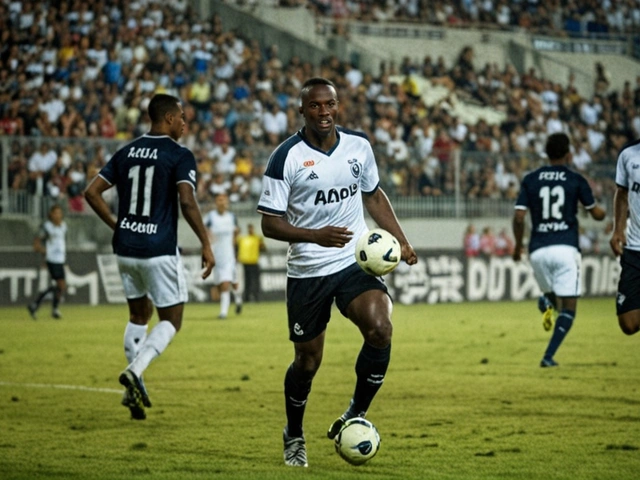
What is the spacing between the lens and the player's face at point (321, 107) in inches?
290

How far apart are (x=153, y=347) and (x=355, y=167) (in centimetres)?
264

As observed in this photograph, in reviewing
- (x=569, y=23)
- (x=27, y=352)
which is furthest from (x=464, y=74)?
(x=27, y=352)

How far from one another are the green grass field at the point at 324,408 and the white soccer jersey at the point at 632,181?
4.93 ft

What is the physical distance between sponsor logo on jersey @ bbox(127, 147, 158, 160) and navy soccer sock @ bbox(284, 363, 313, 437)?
2.64 meters

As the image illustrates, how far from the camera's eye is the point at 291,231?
289 inches

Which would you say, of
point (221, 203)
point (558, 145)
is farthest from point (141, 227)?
point (221, 203)

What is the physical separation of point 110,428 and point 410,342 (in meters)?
9.20

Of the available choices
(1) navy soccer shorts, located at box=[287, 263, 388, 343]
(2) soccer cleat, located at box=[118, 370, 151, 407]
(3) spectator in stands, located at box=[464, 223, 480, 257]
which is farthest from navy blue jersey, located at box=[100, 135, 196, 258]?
(3) spectator in stands, located at box=[464, 223, 480, 257]

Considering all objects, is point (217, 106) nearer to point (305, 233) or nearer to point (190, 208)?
point (190, 208)

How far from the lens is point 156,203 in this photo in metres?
9.58

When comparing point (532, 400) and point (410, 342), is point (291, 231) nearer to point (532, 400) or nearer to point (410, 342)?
point (532, 400)

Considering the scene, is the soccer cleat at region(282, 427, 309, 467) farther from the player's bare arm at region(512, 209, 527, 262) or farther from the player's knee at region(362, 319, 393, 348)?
the player's bare arm at region(512, 209, 527, 262)

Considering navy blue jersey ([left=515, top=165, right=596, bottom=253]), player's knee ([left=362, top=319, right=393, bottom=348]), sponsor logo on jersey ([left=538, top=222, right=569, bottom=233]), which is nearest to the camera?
player's knee ([left=362, top=319, right=393, bottom=348])

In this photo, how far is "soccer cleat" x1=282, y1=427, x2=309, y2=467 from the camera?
7.48 meters
